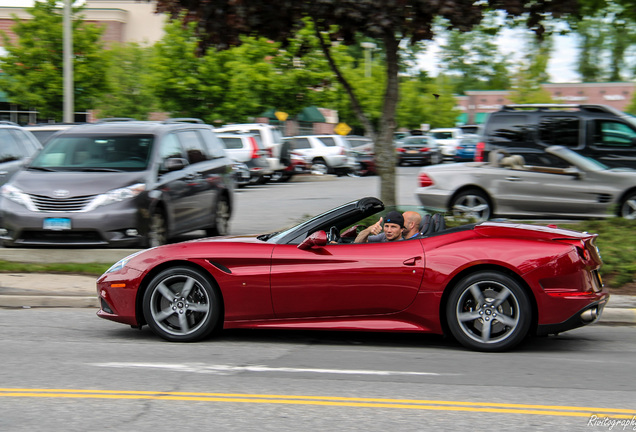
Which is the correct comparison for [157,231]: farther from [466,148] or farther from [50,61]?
[466,148]

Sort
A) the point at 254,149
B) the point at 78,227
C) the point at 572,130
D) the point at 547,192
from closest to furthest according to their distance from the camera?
1. the point at 78,227
2. the point at 547,192
3. the point at 572,130
4. the point at 254,149

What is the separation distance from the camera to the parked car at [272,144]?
96.0 ft

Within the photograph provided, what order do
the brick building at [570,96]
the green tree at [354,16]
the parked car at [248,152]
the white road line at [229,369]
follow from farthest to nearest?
the brick building at [570,96]
the parked car at [248,152]
the green tree at [354,16]
the white road line at [229,369]

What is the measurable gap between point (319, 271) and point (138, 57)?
131ft

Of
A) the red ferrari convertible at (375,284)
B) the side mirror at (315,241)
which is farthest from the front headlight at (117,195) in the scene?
the side mirror at (315,241)

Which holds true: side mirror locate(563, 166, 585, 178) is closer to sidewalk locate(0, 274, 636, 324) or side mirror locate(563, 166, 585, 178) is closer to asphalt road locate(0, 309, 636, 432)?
sidewalk locate(0, 274, 636, 324)

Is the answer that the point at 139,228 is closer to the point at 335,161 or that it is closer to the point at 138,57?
the point at 335,161

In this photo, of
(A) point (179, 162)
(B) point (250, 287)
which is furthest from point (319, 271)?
(A) point (179, 162)

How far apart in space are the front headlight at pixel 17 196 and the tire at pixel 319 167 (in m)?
23.7

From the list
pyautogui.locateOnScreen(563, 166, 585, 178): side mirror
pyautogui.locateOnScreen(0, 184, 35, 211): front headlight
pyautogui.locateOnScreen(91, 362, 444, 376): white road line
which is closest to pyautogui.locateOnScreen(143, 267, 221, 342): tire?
pyautogui.locateOnScreen(91, 362, 444, 376): white road line

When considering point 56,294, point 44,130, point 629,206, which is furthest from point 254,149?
point 56,294

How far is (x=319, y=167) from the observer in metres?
34.5

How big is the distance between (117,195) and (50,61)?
23.3 m

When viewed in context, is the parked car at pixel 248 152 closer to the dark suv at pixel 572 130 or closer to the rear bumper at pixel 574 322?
the dark suv at pixel 572 130
